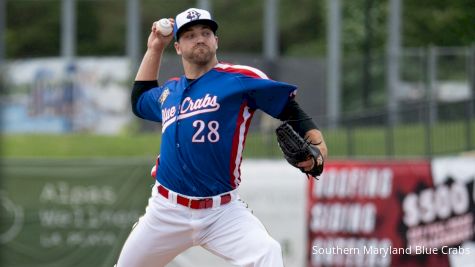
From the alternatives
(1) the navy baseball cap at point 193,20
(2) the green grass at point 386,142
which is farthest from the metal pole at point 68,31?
(1) the navy baseball cap at point 193,20

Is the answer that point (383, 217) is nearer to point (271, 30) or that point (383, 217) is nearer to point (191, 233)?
point (191, 233)

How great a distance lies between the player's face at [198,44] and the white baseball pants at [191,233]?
90 cm

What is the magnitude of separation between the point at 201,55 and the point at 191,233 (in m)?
1.14

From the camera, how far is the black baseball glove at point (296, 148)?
6633mm

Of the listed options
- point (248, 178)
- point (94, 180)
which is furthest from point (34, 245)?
point (248, 178)

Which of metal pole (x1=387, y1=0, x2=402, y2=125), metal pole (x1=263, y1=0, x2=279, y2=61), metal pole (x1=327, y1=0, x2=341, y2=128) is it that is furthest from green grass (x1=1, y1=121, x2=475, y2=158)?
metal pole (x1=263, y1=0, x2=279, y2=61)

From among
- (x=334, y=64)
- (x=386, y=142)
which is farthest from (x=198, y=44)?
(x=334, y=64)

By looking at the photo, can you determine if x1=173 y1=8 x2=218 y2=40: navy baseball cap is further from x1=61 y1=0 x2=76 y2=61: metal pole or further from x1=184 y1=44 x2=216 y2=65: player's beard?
x1=61 y1=0 x2=76 y2=61: metal pole

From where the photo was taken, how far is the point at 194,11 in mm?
6977

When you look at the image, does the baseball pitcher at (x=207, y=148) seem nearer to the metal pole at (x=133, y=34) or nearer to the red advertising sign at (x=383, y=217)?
the red advertising sign at (x=383, y=217)

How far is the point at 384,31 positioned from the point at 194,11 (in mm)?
13214

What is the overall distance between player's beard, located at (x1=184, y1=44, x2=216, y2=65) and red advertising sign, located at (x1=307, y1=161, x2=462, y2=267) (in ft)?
21.1

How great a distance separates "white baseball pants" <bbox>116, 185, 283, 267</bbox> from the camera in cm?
678

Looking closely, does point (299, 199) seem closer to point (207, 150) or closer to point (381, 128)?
point (381, 128)
